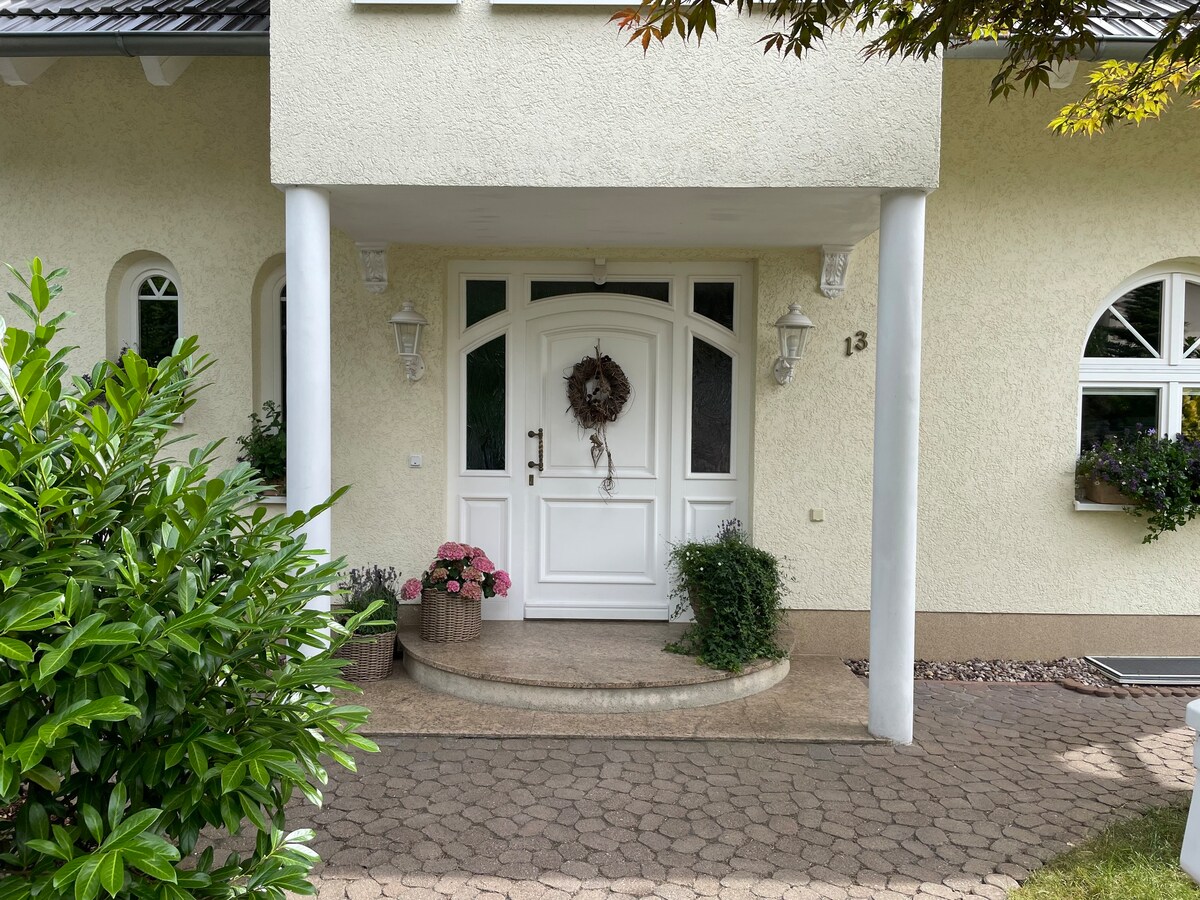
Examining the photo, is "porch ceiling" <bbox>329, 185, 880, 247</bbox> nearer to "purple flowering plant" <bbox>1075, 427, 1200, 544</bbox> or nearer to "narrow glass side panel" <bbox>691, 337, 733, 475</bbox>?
"narrow glass side panel" <bbox>691, 337, 733, 475</bbox>

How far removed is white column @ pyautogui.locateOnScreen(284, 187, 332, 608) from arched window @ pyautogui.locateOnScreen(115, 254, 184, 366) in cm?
245

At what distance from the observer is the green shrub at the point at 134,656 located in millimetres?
1745

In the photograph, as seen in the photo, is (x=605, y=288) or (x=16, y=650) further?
(x=605, y=288)

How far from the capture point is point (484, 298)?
256 inches

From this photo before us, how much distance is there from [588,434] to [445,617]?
1.74 m

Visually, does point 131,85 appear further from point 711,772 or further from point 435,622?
point 711,772

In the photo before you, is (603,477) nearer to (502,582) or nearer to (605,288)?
(502,582)

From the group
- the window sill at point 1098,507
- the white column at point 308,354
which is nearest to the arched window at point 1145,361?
the window sill at point 1098,507

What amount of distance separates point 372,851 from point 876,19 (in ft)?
15.3

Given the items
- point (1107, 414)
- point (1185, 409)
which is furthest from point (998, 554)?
point (1185, 409)

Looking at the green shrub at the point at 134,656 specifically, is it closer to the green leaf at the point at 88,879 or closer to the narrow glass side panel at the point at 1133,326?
the green leaf at the point at 88,879

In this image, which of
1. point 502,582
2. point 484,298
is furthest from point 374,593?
point 484,298

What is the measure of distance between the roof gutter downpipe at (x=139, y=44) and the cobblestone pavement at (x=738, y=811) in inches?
164

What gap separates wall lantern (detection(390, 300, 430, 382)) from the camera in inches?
232
